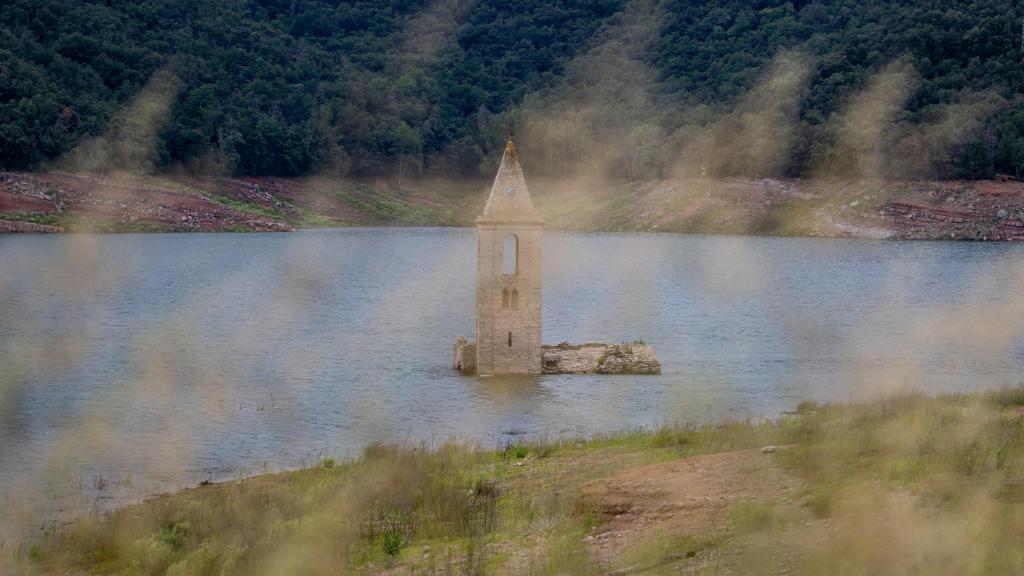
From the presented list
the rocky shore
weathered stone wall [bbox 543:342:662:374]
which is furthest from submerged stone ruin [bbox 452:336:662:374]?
the rocky shore

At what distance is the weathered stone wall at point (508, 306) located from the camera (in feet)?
100

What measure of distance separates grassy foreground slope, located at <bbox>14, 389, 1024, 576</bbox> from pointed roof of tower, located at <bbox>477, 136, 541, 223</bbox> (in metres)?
10.2

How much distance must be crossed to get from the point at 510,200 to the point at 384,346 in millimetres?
12719

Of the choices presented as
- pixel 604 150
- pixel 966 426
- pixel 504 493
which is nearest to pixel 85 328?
pixel 504 493

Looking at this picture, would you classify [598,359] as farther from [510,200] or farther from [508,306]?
[510,200]

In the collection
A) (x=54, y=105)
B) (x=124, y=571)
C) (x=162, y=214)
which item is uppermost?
(x=54, y=105)

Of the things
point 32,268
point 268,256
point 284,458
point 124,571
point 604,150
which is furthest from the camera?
point 604,150

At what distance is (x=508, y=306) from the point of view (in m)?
30.8

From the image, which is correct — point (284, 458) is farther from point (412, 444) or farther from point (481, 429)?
point (481, 429)

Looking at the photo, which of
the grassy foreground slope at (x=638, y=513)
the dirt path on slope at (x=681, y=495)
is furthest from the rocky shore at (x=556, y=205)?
the dirt path on slope at (x=681, y=495)

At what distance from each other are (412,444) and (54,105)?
252 ft

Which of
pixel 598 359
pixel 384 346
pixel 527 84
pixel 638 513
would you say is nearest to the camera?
pixel 638 513

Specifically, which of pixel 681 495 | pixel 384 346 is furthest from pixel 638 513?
pixel 384 346

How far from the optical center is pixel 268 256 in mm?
83000
